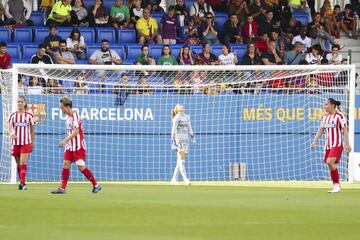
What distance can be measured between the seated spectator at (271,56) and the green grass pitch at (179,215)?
832 cm

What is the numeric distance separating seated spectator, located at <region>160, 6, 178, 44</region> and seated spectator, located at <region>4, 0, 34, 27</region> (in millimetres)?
3361

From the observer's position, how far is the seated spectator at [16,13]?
2955cm

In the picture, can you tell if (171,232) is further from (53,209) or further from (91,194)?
(91,194)

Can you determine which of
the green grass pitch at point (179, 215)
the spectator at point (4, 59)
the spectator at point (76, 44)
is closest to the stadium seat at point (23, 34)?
the spectator at point (76, 44)

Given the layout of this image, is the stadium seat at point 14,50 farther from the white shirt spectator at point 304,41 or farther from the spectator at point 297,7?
the spectator at point 297,7

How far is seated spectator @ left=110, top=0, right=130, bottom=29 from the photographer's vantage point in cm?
3019

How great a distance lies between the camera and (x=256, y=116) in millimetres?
28375

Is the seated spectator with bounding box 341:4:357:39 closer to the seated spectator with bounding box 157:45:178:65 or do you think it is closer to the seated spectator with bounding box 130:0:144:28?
the seated spectator with bounding box 130:0:144:28

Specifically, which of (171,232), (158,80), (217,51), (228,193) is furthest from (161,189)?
(171,232)

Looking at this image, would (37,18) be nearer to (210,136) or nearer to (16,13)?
(16,13)

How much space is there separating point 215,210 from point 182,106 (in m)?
10.3

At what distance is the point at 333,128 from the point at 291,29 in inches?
405

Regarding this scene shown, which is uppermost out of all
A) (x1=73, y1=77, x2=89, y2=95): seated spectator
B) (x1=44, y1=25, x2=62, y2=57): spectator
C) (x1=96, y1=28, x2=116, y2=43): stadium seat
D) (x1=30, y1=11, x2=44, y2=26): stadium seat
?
(x1=30, y1=11, x2=44, y2=26): stadium seat

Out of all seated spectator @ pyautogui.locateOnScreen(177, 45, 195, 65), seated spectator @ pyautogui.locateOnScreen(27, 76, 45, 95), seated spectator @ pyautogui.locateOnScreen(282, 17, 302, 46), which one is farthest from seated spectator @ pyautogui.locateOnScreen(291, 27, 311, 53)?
seated spectator @ pyautogui.locateOnScreen(27, 76, 45, 95)
